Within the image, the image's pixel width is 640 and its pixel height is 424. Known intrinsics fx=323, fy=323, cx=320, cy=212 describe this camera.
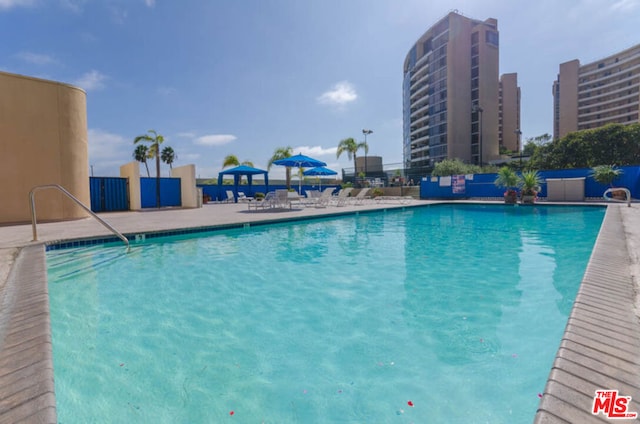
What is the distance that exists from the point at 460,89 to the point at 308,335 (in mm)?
57491

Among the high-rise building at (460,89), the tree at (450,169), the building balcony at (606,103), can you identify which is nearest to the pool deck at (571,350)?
the tree at (450,169)

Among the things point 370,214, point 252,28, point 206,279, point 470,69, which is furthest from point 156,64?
point 470,69

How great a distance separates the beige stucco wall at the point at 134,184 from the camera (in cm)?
1461

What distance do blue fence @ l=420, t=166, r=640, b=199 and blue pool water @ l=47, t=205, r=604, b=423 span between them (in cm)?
1565

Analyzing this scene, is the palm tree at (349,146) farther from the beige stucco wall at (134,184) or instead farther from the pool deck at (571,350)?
the pool deck at (571,350)

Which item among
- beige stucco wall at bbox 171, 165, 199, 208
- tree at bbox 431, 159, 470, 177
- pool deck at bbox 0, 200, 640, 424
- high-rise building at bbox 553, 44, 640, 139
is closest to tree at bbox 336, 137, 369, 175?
tree at bbox 431, 159, 470, 177

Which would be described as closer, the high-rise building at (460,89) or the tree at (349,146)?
the tree at (349,146)

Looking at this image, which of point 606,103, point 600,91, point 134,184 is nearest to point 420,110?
point 606,103

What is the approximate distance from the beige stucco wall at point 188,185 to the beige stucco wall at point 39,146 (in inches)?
217

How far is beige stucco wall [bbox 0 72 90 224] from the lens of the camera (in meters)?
9.24

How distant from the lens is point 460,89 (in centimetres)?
5153

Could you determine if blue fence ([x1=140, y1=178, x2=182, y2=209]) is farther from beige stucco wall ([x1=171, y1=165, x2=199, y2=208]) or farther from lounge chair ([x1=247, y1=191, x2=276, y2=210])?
lounge chair ([x1=247, y1=191, x2=276, y2=210])

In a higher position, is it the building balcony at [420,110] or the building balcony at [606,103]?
the building balcony at [606,103]

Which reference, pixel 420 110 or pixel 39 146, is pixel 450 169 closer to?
pixel 39 146
